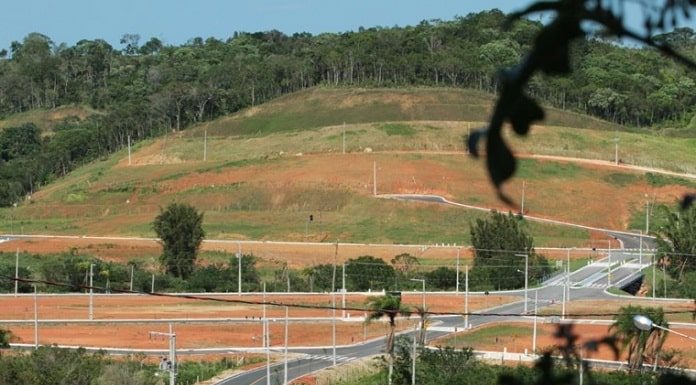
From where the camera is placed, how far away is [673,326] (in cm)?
6262

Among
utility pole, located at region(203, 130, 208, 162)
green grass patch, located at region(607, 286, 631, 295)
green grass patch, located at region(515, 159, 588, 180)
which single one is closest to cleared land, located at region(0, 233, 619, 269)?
green grass patch, located at region(607, 286, 631, 295)

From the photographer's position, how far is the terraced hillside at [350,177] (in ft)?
386

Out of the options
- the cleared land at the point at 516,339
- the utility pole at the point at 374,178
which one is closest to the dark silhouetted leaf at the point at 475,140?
the cleared land at the point at 516,339

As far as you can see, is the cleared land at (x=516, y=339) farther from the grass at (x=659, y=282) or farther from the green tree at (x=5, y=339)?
the green tree at (x=5, y=339)

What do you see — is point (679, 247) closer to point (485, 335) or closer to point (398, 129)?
point (485, 335)

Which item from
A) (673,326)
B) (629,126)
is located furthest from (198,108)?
(673,326)

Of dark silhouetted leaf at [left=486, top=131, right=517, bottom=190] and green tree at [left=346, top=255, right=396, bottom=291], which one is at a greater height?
dark silhouetted leaf at [left=486, top=131, right=517, bottom=190]

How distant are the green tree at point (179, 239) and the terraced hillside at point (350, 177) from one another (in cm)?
1694

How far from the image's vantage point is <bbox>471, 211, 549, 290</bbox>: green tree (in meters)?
88.9

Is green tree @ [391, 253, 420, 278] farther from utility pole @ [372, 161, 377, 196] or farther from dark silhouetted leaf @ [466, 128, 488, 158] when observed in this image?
dark silhouetted leaf @ [466, 128, 488, 158]

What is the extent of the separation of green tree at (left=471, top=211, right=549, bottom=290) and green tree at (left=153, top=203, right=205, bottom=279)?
787 inches

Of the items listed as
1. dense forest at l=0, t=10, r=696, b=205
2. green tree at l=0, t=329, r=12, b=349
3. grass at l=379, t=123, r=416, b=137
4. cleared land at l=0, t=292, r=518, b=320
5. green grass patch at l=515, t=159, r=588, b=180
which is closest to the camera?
green tree at l=0, t=329, r=12, b=349

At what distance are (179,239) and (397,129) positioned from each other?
198ft

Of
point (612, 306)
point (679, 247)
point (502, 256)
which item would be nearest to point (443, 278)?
point (502, 256)
